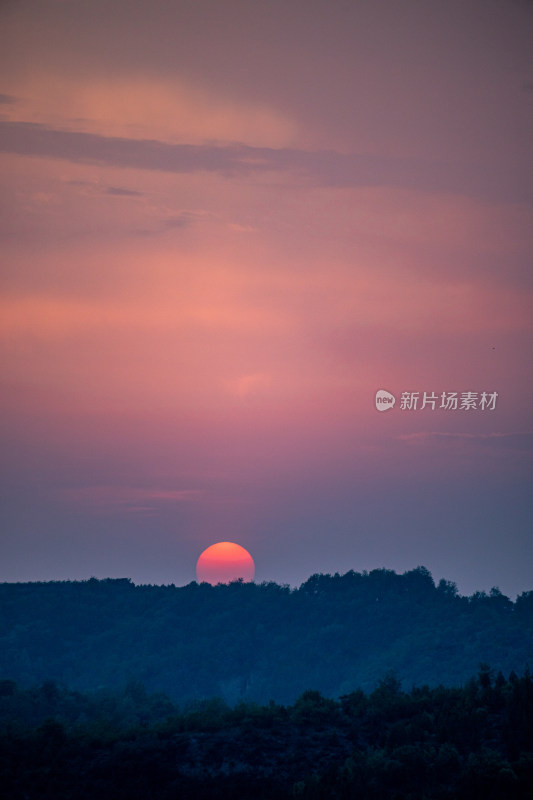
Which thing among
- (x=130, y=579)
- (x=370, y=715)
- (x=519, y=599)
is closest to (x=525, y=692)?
(x=370, y=715)

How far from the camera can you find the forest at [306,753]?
43000mm

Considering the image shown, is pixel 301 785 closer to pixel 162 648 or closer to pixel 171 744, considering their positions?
pixel 171 744

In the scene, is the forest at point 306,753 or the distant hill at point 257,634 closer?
the forest at point 306,753

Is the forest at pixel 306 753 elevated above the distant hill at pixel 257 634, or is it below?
below

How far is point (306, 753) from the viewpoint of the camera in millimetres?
47188

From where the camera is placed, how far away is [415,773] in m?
43.9

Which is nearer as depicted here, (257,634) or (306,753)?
(306,753)

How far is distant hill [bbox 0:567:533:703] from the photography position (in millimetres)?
130875

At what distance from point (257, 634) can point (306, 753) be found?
345ft

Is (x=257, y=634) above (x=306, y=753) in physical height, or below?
above

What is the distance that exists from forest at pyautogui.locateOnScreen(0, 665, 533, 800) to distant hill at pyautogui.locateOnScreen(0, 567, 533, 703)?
72502 millimetres

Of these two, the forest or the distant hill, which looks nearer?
the forest

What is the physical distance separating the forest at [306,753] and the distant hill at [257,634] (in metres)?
72.5

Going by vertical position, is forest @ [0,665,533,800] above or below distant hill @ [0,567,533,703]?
below
